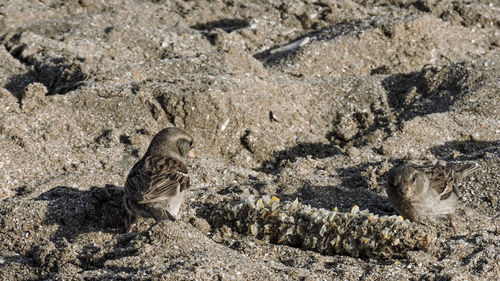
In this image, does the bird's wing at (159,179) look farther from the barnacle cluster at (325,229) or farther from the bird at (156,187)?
the barnacle cluster at (325,229)

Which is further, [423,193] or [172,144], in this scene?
[172,144]

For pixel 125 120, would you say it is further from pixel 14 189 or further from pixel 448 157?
pixel 448 157

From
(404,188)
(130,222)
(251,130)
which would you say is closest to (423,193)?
(404,188)

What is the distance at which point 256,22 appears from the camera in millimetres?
11477

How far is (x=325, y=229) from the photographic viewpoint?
6109 millimetres

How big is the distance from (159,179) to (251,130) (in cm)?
220

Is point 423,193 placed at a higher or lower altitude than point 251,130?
higher

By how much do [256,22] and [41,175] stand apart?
16.9 feet

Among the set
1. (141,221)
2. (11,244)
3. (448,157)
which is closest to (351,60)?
(448,157)

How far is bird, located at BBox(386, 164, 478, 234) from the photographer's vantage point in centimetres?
682

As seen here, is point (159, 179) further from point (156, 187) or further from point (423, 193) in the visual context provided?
point (423, 193)

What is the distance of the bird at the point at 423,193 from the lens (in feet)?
22.4

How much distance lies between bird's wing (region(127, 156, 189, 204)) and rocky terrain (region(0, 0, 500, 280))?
0.39 meters

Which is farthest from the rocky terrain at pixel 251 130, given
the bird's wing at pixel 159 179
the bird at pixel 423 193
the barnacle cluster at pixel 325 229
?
the bird's wing at pixel 159 179
